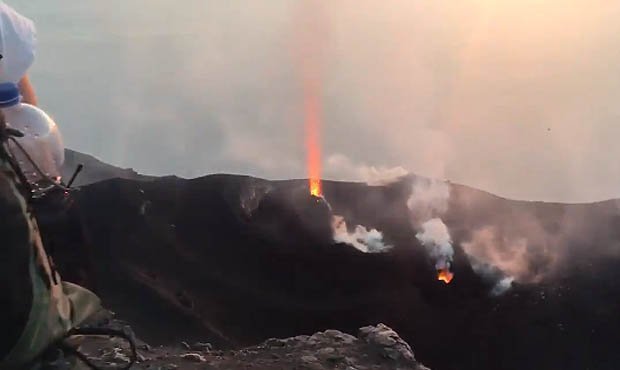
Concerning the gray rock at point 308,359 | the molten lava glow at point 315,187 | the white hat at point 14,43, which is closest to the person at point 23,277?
the white hat at point 14,43

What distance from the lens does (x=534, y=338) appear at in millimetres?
20844

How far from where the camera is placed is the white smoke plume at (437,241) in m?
22.9

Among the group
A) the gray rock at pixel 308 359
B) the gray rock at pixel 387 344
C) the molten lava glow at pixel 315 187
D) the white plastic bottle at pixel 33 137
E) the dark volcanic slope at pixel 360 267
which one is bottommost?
the white plastic bottle at pixel 33 137

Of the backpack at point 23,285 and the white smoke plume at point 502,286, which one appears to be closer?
the backpack at point 23,285

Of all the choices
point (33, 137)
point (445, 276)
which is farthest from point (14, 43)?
point (445, 276)

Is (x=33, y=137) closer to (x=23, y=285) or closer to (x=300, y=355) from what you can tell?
(x=23, y=285)

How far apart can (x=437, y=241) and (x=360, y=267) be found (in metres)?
3.01

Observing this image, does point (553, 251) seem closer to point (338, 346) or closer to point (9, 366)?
point (338, 346)

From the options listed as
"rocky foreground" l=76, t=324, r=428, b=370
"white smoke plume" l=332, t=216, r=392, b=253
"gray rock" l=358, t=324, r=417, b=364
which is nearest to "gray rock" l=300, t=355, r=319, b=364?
"rocky foreground" l=76, t=324, r=428, b=370

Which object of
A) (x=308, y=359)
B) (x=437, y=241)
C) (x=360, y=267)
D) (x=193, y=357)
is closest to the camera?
(x=193, y=357)

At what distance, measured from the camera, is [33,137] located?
2035mm

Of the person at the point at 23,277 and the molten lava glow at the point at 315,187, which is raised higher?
the molten lava glow at the point at 315,187

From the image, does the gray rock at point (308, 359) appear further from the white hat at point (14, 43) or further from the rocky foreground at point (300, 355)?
the white hat at point (14, 43)

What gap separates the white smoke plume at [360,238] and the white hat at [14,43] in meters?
20.2
